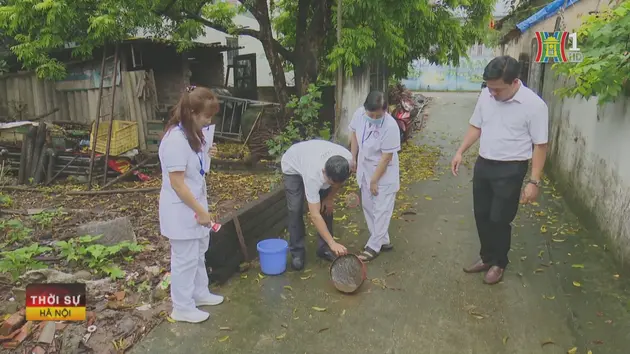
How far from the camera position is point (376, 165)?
4.83m

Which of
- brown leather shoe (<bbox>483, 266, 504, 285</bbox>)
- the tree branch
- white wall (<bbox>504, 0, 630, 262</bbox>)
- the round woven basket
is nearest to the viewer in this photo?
the round woven basket

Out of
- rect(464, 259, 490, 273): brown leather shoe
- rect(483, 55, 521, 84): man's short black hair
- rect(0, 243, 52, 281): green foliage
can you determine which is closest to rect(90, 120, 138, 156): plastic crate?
rect(0, 243, 52, 281): green foliage

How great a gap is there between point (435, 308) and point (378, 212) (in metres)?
1.20

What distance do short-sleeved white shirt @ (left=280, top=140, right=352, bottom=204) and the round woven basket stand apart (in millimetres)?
642

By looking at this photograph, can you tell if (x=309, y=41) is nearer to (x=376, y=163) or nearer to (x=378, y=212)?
(x=376, y=163)

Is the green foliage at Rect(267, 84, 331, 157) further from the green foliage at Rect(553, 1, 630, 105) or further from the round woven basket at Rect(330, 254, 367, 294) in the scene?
the green foliage at Rect(553, 1, 630, 105)

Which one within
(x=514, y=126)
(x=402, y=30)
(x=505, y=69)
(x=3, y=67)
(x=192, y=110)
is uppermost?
(x=402, y=30)

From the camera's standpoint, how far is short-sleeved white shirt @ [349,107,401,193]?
4.61m

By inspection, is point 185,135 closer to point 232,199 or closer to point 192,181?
point 192,181

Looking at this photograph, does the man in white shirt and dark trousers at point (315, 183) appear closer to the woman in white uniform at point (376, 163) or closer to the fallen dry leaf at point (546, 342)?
the woman in white uniform at point (376, 163)

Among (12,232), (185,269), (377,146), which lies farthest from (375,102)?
(12,232)

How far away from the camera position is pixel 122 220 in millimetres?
5344

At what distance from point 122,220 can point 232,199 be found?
2.14 meters

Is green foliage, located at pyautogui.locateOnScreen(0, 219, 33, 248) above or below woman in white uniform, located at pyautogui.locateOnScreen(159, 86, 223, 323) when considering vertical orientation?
below
